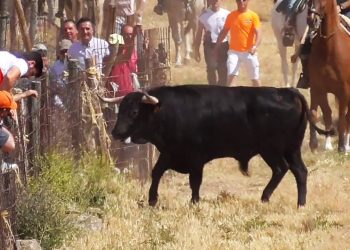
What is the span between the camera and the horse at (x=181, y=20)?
2281cm

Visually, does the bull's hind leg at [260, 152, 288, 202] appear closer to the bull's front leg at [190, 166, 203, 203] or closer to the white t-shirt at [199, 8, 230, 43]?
the bull's front leg at [190, 166, 203, 203]

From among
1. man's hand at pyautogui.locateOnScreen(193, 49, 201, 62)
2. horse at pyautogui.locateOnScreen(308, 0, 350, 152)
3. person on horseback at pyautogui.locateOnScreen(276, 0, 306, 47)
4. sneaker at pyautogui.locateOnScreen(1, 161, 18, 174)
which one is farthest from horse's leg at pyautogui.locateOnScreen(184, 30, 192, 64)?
sneaker at pyautogui.locateOnScreen(1, 161, 18, 174)

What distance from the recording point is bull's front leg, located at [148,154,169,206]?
1109 cm

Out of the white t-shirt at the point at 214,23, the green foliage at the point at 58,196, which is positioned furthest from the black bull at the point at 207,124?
the white t-shirt at the point at 214,23

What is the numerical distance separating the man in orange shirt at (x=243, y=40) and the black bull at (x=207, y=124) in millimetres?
6287

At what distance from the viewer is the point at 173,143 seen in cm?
1120

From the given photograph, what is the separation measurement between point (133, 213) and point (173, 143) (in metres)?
1.19

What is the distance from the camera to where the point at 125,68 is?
12977mm

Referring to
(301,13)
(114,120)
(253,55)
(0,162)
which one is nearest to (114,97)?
(114,120)

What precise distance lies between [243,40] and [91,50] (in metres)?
5.06

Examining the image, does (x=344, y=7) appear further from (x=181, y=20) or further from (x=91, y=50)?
(x=181, y=20)

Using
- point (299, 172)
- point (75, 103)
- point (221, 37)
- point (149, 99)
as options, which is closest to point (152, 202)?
point (149, 99)

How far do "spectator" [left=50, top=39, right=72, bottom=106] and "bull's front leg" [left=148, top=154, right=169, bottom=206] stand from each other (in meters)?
1.11

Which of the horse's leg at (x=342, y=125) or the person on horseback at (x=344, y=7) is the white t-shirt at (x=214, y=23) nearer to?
the person on horseback at (x=344, y=7)
